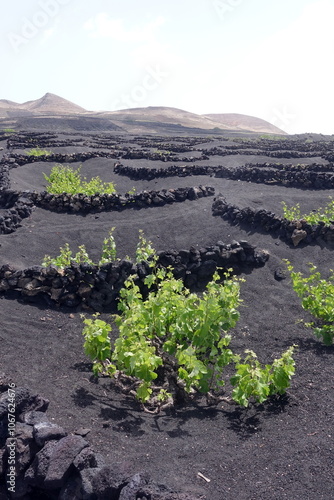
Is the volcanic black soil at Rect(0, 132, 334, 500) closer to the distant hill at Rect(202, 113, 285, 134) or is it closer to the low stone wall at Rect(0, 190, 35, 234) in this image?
the low stone wall at Rect(0, 190, 35, 234)

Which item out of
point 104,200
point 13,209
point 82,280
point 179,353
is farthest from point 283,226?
point 13,209

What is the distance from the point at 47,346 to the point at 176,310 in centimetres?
239

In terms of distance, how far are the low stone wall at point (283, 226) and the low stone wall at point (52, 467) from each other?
8.91 meters

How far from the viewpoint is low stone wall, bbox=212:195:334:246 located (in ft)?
38.6

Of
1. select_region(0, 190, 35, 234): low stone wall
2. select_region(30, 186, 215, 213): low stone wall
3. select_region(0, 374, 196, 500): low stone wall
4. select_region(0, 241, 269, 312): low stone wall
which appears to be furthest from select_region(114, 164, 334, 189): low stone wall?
select_region(0, 374, 196, 500): low stone wall

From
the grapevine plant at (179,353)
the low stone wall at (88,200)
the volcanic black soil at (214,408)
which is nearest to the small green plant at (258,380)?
the grapevine plant at (179,353)

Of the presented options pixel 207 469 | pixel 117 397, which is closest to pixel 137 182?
pixel 117 397

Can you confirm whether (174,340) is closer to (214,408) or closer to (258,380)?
(214,408)

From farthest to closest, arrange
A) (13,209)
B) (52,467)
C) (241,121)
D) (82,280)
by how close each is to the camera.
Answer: (241,121), (13,209), (82,280), (52,467)

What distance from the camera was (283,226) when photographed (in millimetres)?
12305

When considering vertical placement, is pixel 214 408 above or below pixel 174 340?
below

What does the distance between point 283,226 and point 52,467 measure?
991 cm

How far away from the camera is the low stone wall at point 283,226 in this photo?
11.8m

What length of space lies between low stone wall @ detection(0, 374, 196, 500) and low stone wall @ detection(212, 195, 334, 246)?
891cm
